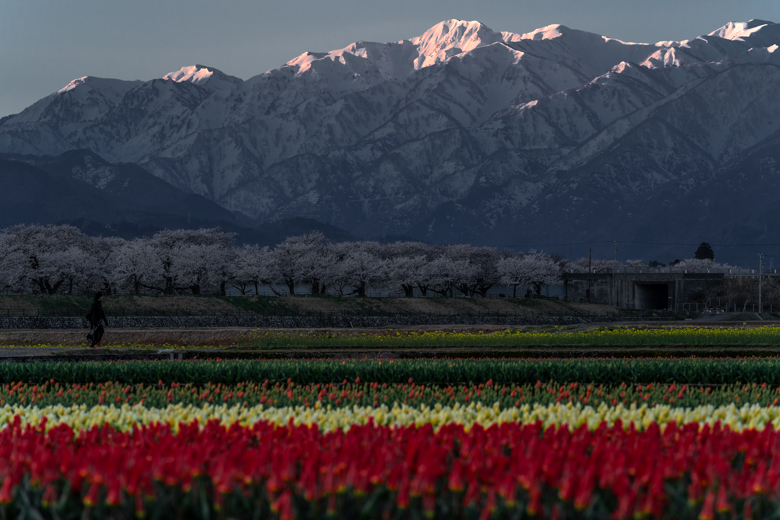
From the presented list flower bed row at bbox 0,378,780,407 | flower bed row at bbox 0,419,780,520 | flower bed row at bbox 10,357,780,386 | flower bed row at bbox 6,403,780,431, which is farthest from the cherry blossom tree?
flower bed row at bbox 0,419,780,520

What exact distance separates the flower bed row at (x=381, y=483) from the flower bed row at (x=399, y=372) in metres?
11.0

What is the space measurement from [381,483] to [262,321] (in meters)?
68.2

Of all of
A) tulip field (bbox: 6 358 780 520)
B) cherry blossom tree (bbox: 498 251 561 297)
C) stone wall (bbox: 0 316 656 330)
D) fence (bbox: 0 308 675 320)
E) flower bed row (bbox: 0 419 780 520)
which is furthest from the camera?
cherry blossom tree (bbox: 498 251 561 297)

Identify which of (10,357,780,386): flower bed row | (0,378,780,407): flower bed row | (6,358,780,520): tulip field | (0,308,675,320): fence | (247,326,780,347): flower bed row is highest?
(6,358,780,520): tulip field

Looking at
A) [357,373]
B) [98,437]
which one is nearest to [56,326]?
[357,373]

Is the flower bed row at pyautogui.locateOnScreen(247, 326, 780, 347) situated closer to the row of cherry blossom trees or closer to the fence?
the fence

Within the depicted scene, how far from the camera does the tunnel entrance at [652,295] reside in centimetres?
13712

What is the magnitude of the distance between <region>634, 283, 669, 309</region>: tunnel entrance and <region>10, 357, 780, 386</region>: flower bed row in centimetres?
12083

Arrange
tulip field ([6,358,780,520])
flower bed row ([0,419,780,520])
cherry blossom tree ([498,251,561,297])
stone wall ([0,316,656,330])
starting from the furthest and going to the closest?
cherry blossom tree ([498,251,561,297]) < stone wall ([0,316,656,330]) < tulip field ([6,358,780,520]) < flower bed row ([0,419,780,520])

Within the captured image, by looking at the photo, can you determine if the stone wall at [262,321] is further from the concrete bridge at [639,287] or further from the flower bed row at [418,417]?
the flower bed row at [418,417]

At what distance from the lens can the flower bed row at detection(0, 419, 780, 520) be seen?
6.10m

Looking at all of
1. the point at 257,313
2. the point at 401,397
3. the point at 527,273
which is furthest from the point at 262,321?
the point at 527,273

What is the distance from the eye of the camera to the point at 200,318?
6931cm

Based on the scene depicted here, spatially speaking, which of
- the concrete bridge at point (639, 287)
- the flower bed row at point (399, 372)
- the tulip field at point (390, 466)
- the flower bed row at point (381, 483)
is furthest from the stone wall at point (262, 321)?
the flower bed row at point (381, 483)
